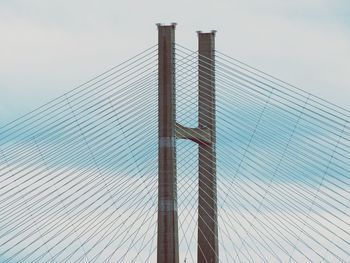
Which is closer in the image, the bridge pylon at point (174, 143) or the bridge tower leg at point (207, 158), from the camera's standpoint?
the bridge pylon at point (174, 143)

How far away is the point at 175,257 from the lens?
28.7m

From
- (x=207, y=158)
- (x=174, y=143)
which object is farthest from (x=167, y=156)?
(x=207, y=158)

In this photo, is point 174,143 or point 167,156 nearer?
point 167,156

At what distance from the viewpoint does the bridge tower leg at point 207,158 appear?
3142 cm

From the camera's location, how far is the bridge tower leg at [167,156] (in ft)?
93.5

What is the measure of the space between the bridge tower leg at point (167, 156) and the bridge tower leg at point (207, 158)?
226 centimetres

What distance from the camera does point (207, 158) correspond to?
31562mm

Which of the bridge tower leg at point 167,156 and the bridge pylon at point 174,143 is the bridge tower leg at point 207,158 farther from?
the bridge tower leg at point 167,156

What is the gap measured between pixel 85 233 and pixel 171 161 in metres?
2.47

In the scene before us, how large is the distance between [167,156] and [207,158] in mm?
3071

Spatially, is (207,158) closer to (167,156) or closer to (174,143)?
(174,143)

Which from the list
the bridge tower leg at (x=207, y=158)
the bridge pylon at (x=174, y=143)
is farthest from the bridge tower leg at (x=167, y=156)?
the bridge tower leg at (x=207, y=158)

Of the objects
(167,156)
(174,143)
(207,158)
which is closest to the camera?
(167,156)

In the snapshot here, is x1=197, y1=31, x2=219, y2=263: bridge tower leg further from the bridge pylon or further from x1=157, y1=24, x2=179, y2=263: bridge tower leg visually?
x1=157, y1=24, x2=179, y2=263: bridge tower leg
